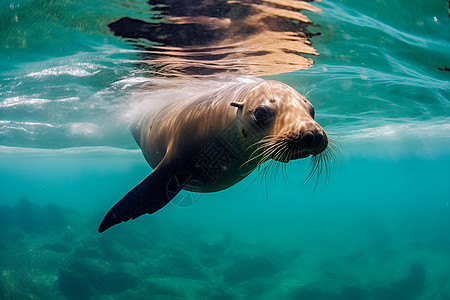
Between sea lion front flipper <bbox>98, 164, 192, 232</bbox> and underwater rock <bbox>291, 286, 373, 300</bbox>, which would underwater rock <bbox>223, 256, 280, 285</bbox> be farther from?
sea lion front flipper <bbox>98, 164, 192, 232</bbox>

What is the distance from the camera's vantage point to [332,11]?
5652mm

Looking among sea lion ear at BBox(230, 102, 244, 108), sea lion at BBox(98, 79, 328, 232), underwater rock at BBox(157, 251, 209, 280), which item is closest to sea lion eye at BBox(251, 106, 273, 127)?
sea lion at BBox(98, 79, 328, 232)

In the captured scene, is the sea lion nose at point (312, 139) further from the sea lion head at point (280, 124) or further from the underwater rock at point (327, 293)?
the underwater rock at point (327, 293)

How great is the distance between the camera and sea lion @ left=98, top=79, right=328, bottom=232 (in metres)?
3.11

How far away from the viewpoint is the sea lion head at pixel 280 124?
266cm

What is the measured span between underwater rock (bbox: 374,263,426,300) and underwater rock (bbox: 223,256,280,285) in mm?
5253

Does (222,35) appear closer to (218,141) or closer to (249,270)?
(218,141)

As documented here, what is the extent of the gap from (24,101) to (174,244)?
11.6 meters

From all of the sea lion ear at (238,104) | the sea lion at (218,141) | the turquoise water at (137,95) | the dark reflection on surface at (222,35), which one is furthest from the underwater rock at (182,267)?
the sea lion ear at (238,104)

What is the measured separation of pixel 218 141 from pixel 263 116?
32.7 inches

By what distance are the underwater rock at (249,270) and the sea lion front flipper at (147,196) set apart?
12838 mm

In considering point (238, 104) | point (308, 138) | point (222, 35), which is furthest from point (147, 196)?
point (222, 35)

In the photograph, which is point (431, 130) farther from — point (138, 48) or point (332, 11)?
point (138, 48)

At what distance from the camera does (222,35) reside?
6238 millimetres
